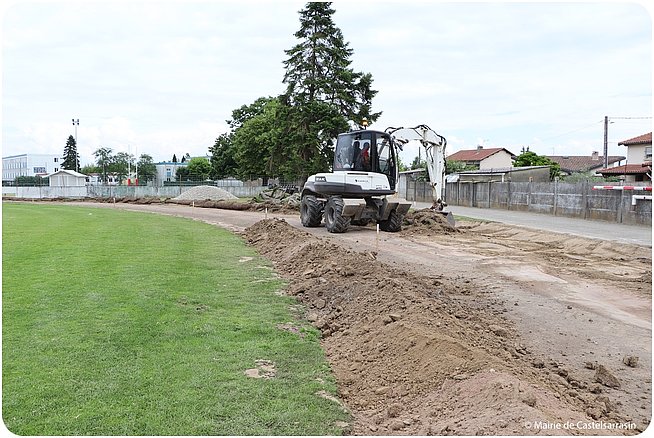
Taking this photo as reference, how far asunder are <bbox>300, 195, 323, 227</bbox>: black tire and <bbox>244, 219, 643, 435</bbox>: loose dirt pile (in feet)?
39.2

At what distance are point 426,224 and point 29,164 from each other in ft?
304

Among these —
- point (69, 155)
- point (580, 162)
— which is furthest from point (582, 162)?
point (69, 155)

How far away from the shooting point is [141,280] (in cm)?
1123

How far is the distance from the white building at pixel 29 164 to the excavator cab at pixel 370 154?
83807 mm

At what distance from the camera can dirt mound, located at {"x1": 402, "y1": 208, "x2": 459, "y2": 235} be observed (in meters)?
21.0

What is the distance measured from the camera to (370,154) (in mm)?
20047

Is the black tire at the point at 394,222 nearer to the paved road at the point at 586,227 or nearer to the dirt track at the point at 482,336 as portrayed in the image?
the dirt track at the point at 482,336

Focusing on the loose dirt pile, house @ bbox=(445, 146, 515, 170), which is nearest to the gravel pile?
the loose dirt pile

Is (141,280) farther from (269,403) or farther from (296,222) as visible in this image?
(296,222)

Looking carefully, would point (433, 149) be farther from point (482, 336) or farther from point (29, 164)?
point (29, 164)

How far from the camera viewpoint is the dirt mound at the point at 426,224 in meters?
21.0

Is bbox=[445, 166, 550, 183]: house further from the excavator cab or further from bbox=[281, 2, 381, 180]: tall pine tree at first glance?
the excavator cab

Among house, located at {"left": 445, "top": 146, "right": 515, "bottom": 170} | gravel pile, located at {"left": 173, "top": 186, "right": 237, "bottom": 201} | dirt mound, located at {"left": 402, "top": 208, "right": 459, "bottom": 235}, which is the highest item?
house, located at {"left": 445, "top": 146, "right": 515, "bottom": 170}

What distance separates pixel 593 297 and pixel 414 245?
7.24 m
